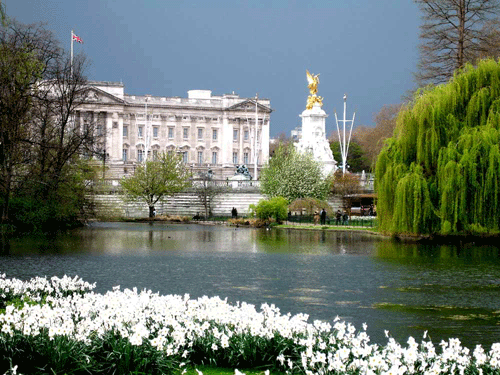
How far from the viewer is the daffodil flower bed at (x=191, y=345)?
31.4 feet

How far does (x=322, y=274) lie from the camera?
24.7 m

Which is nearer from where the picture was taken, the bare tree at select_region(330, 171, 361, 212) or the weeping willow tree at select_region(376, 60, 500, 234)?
the weeping willow tree at select_region(376, 60, 500, 234)

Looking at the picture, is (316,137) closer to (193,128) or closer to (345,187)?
(345,187)

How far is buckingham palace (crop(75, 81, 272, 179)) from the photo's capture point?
131m

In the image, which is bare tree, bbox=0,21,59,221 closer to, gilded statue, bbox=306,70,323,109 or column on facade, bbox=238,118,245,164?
gilded statue, bbox=306,70,323,109

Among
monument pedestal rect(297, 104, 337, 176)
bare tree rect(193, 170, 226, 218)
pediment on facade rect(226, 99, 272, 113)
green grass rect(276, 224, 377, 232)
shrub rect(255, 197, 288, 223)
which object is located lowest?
green grass rect(276, 224, 377, 232)

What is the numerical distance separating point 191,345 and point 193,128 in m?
128

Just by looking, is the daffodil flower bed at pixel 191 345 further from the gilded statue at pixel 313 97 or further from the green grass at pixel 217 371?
the gilded statue at pixel 313 97

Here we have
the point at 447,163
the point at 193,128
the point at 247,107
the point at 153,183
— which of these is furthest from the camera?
the point at 193,128

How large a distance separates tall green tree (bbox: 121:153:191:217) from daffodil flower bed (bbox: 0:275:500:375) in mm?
69157

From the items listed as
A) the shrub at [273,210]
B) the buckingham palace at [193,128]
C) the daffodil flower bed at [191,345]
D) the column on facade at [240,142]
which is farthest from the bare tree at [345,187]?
the daffodil flower bed at [191,345]

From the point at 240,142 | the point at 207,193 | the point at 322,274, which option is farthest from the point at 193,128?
the point at 322,274

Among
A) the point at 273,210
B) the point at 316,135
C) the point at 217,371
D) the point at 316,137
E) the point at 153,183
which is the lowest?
the point at 217,371

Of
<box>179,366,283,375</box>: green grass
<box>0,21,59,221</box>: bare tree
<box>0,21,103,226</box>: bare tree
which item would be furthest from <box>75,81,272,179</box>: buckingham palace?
<box>179,366,283,375</box>: green grass
